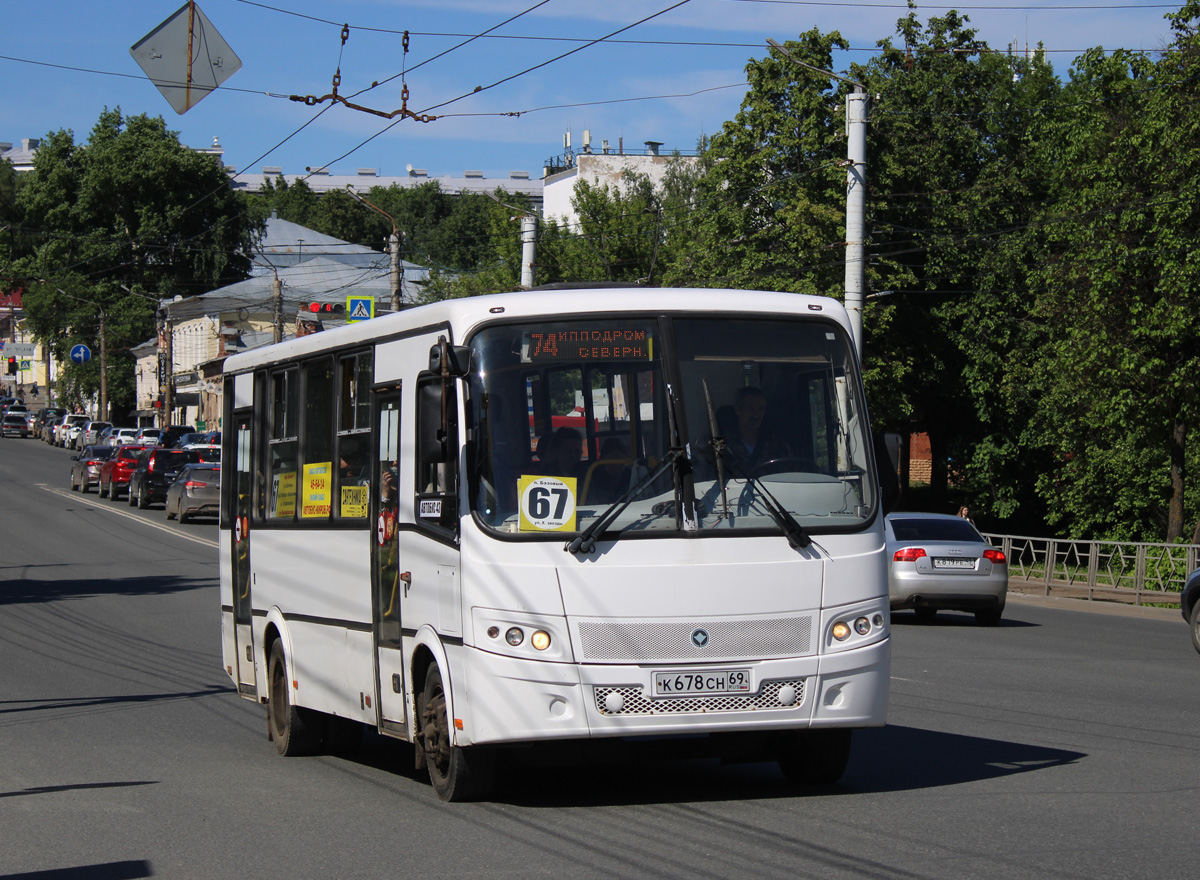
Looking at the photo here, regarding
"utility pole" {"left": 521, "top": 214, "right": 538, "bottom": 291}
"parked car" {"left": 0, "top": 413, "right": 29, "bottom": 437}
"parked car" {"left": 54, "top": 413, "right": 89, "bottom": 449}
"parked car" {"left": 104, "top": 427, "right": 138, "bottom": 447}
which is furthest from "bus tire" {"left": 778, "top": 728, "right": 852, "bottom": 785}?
"parked car" {"left": 0, "top": 413, "right": 29, "bottom": 437}

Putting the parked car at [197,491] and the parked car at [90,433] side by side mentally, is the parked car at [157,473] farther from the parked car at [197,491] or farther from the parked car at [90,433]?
the parked car at [90,433]

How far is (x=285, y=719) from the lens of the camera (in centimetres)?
1003

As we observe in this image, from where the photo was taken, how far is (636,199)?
7950 centimetres

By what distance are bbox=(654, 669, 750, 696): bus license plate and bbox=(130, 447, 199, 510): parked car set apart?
128 ft

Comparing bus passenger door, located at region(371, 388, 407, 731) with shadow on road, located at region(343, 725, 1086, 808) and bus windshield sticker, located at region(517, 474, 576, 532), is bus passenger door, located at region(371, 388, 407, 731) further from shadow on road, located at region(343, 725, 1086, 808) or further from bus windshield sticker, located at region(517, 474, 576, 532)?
bus windshield sticker, located at region(517, 474, 576, 532)

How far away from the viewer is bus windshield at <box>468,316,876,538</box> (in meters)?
7.32

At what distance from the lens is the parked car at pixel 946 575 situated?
68.0 feet

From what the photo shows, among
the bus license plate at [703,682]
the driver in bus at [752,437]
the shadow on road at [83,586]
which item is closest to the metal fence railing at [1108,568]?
the shadow on road at [83,586]

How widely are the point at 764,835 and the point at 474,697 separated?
1473 millimetres

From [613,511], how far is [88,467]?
46068 millimetres

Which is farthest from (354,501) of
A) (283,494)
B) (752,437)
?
(752,437)

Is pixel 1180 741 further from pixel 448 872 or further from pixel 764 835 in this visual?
pixel 448 872

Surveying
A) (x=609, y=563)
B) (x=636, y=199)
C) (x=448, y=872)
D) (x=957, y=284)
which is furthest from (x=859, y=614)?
(x=636, y=199)

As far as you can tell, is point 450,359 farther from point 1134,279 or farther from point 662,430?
point 1134,279
